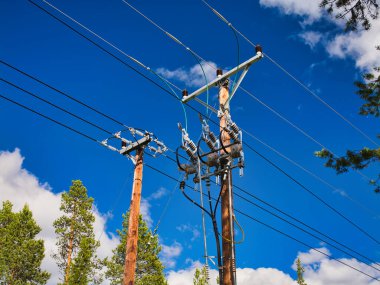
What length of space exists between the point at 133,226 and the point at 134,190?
1.17m

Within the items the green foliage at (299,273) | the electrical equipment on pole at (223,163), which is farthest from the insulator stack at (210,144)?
the green foliage at (299,273)

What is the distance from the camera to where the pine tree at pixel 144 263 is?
30253 millimetres

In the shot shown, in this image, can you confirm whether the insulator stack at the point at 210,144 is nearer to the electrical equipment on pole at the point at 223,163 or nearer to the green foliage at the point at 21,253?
the electrical equipment on pole at the point at 223,163

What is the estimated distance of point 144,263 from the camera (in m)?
31.4

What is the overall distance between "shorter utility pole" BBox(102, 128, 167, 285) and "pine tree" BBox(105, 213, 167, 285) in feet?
63.0

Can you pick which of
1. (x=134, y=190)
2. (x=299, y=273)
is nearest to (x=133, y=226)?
(x=134, y=190)

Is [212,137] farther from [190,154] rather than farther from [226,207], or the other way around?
[226,207]

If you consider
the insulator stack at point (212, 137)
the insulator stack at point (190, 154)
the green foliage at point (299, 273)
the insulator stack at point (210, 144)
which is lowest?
the insulator stack at point (190, 154)

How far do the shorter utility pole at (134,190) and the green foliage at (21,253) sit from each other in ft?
76.6

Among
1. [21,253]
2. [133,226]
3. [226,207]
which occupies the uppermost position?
[21,253]

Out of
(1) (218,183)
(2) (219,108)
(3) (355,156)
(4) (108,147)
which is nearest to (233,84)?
(2) (219,108)

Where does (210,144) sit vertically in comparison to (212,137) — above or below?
below

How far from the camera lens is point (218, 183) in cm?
883

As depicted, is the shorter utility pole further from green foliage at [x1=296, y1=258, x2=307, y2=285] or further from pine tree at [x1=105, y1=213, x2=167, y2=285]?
green foliage at [x1=296, y1=258, x2=307, y2=285]
